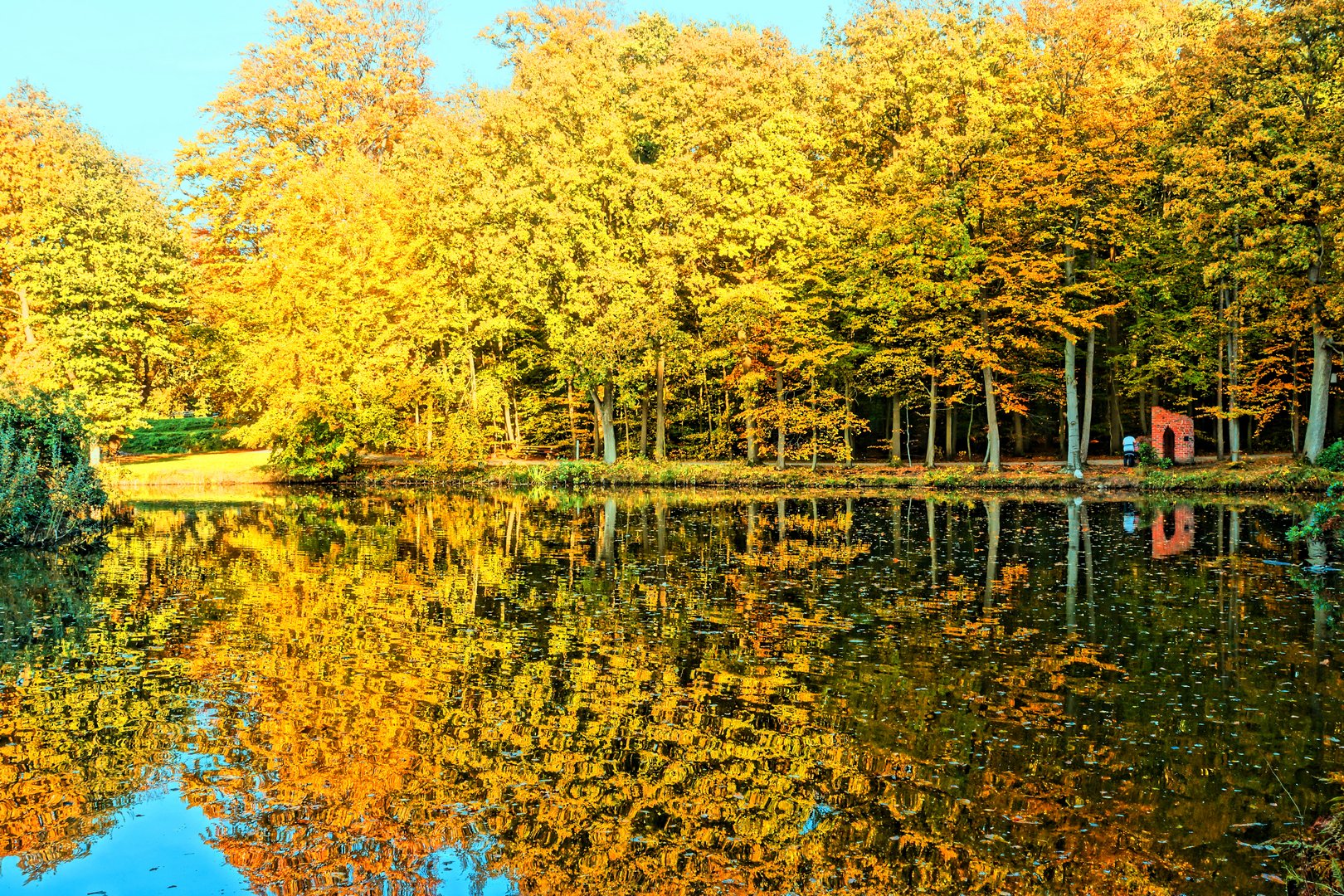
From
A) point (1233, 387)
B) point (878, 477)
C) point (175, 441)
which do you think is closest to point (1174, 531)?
point (1233, 387)

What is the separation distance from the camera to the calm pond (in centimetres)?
730

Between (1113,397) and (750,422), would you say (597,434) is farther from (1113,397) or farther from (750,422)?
(1113,397)

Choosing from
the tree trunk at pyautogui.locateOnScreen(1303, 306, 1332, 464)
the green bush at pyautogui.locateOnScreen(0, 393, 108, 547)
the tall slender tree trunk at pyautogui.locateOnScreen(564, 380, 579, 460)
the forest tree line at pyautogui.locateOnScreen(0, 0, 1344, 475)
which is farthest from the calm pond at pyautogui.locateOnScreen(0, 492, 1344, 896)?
the tall slender tree trunk at pyautogui.locateOnScreen(564, 380, 579, 460)

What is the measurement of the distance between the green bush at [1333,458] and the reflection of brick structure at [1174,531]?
209 inches

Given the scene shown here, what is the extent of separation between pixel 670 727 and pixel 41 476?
2141cm

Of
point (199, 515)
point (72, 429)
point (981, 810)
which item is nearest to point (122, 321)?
point (199, 515)

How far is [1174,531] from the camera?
84.9 feet

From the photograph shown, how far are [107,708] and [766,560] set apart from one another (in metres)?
13.3

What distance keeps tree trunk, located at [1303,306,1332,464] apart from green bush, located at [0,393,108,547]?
123 feet

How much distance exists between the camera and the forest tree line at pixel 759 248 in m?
37.1

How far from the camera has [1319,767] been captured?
8844 millimetres

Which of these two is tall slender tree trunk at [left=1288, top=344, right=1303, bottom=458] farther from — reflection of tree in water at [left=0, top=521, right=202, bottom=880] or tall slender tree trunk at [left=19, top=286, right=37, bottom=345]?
tall slender tree trunk at [left=19, top=286, right=37, bottom=345]

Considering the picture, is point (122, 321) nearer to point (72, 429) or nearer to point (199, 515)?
point (199, 515)

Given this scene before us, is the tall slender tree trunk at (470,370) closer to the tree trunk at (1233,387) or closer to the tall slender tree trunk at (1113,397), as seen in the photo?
the tall slender tree trunk at (1113,397)
